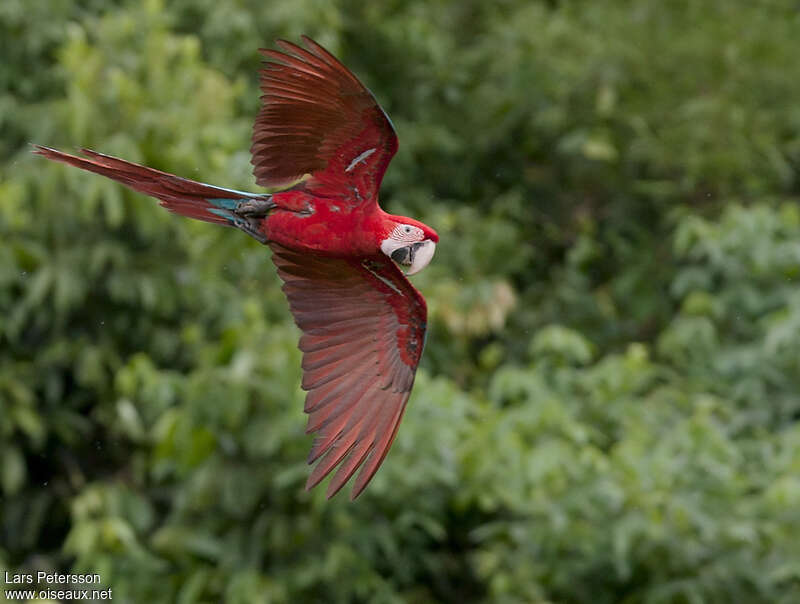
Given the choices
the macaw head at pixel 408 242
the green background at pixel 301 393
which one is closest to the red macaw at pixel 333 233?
the macaw head at pixel 408 242

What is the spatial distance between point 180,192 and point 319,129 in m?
0.34

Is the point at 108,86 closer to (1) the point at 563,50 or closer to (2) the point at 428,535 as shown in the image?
(2) the point at 428,535

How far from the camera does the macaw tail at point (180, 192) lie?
8.41 feet

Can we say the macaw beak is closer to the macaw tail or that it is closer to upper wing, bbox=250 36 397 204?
upper wing, bbox=250 36 397 204

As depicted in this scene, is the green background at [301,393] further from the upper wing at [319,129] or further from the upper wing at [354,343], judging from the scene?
the upper wing at [319,129]

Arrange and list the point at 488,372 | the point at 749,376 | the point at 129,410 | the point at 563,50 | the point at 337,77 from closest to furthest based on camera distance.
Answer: the point at 337,77, the point at 129,410, the point at 749,376, the point at 488,372, the point at 563,50

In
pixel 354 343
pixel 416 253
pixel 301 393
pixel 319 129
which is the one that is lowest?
pixel 301 393

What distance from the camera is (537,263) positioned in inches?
237

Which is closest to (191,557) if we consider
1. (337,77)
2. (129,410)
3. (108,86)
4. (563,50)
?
(129,410)

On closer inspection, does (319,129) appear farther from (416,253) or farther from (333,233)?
(416,253)

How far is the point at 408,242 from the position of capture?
2.68m

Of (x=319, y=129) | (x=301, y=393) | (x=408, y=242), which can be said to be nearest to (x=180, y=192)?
(x=319, y=129)

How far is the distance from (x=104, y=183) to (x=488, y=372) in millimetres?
2012

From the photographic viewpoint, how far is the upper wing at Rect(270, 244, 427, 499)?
110 inches
